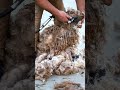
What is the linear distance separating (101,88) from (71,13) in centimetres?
53

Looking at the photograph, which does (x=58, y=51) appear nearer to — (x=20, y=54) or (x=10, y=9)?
(x=20, y=54)

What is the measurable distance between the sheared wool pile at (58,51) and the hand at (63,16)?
0.02m

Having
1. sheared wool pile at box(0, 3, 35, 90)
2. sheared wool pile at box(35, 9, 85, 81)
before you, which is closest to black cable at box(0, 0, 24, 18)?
sheared wool pile at box(0, 3, 35, 90)

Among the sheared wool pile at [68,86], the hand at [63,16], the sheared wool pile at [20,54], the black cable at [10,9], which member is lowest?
the sheared wool pile at [68,86]

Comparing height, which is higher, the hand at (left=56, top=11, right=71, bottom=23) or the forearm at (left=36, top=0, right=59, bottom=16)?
the forearm at (left=36, top=0, right=59, bottom=16)

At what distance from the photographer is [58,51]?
2.96 m

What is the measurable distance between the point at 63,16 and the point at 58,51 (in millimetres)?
228

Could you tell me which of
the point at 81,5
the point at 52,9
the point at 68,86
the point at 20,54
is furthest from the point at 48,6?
the point at 68,86

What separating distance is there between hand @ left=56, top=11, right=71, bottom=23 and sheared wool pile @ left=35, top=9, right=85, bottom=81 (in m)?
0.02

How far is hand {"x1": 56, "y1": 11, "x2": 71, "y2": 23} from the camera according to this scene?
9.60 ft

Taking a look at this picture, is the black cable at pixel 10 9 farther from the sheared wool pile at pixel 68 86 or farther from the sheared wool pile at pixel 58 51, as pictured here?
the sheared wool pile at pixel 68 86

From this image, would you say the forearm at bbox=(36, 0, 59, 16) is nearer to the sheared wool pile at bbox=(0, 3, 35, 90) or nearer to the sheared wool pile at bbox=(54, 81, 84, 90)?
the sheared wool pile at bbox=(0, 3, 35, 90)

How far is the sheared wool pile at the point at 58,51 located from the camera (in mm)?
2938

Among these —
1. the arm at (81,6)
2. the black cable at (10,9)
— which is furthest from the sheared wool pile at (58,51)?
the black cable at (10,9)
